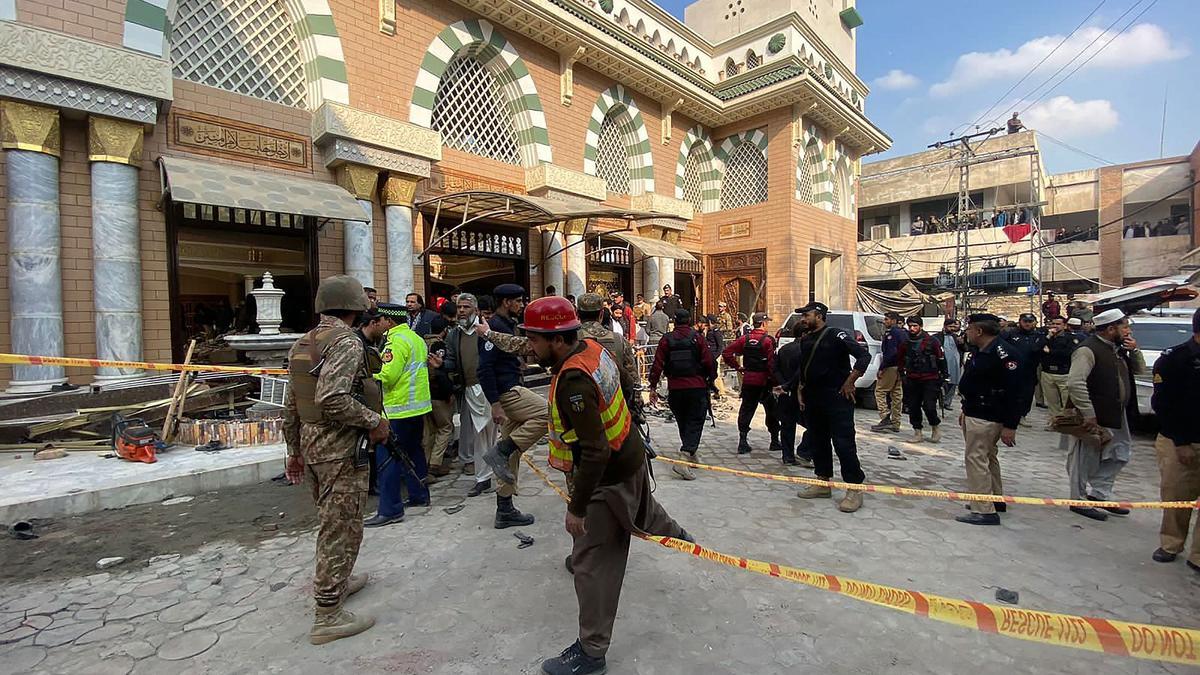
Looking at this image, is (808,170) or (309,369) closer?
(309,369)

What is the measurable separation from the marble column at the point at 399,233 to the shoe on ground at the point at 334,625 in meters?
6.44

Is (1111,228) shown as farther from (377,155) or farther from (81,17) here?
(81,17)

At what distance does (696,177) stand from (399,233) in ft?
33.7

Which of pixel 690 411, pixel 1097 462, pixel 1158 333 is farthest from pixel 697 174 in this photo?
Result: pixel 1097 462

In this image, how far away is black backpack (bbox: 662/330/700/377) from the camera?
17.2 ft

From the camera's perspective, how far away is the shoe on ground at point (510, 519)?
3.93m

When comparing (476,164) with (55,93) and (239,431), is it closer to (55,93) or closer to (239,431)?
(55,93)

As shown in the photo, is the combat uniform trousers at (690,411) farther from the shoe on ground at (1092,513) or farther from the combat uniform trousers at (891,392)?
the combat uniform trousers at (891,392)

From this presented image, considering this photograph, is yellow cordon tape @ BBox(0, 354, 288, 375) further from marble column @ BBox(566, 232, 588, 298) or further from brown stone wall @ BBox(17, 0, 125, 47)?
marble column @ BBox(566, 232, 588, 298)

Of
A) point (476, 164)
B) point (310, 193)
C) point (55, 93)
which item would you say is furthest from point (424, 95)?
point (55, 93)

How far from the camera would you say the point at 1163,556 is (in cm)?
335

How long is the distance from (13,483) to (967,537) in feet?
25.4

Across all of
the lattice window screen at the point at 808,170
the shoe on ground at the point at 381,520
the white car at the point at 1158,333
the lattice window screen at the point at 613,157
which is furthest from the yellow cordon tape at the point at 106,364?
the lattice window screen at the point at 808,170

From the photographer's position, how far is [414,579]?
3156mm
